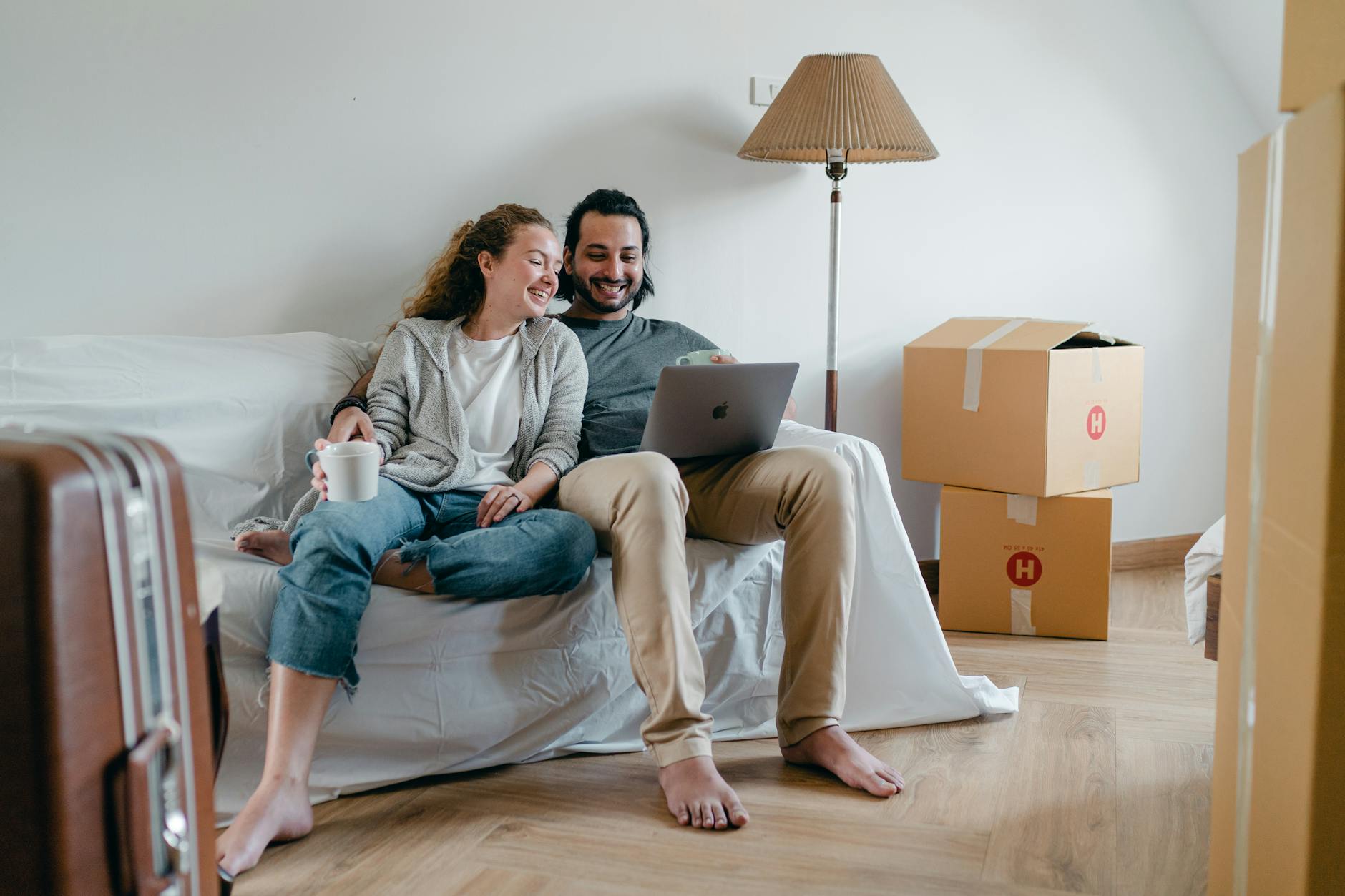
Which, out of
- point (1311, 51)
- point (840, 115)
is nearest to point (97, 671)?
point (1311, 51)

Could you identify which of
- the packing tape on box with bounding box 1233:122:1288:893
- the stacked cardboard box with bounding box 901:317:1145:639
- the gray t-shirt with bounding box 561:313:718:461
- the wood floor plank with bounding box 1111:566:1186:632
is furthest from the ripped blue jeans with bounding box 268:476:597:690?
the wood floor plank with bounding box 1111:566:1186:632

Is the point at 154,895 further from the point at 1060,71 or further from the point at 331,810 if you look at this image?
the point at 1060,71

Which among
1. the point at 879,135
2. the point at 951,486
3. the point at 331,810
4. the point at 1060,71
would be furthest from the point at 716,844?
the point at 1060,71

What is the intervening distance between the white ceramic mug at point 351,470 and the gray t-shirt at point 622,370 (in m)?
0.61

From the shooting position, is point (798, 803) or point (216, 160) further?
point (216, 160)

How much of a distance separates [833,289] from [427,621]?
1322 millimetres

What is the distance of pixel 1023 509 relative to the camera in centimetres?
243

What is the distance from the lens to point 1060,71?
282 centimetres

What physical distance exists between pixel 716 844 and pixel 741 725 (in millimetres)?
413

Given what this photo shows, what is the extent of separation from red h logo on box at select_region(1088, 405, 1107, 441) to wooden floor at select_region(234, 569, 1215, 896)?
0.73m

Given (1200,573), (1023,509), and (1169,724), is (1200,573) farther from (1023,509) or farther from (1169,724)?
(1023,509)

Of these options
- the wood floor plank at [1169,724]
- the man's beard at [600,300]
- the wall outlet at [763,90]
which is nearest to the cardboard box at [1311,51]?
the wood floor plank at [1169,724]

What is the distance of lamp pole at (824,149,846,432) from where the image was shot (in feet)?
8.04

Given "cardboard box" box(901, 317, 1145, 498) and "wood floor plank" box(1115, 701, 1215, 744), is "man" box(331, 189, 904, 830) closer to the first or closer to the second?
"wood floor plank" box(1115, 701, 1215, 744)
